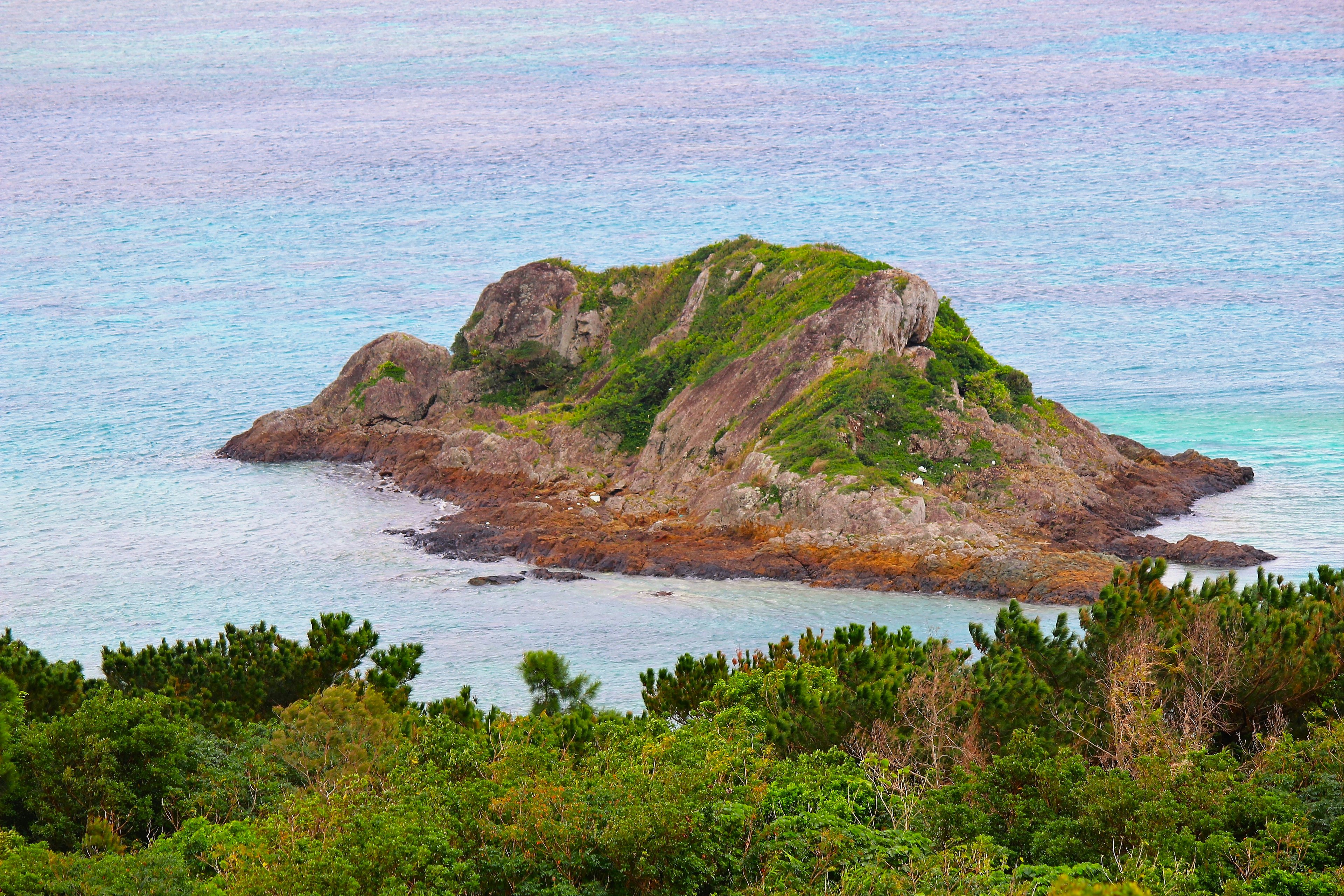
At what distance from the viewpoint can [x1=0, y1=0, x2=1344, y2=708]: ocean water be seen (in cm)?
5372

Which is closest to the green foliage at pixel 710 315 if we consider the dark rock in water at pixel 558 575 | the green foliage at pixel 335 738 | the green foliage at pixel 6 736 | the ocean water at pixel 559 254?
the ocean water at pixel 559 254

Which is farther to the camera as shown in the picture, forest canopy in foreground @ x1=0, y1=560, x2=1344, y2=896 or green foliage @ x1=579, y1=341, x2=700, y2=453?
green foliage @ x1=579, y1=341, x2=700, y2=453

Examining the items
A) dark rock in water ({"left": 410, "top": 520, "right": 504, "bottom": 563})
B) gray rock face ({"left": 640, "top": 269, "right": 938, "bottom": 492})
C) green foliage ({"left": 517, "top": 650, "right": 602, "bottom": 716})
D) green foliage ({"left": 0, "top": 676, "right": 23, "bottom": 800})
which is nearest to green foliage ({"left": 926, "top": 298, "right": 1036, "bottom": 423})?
gray rock face ({"left": 640, "top": 269, "right": 938, "bottom": 492})

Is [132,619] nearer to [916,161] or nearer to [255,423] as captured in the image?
[255,423]

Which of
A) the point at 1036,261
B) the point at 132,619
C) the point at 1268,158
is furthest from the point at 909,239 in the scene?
the point at 132,619

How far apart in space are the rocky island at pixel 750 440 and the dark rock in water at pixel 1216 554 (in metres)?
0.07

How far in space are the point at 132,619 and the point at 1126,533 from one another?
32110mm

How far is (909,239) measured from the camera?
116 m

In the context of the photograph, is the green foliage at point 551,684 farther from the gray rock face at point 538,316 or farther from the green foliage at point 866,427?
the gray rock face at point 538,316

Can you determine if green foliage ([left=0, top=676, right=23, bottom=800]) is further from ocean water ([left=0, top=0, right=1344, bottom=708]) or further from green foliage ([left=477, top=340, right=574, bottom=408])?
green foliage ([left=477, top=340, right=574, bottom=408])

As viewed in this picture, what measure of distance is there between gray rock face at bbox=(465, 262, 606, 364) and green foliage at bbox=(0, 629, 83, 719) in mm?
40174

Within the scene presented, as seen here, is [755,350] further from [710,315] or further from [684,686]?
[684,686]

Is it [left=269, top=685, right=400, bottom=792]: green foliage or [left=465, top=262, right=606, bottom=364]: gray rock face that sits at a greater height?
[left=465, top=262, right=606, bottom=364]: gray rock face

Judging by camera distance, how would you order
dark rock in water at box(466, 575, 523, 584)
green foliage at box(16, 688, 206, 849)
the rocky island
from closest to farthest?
green foliage at box(16, 688, 206, 849)
the rocky island
dark rock in water at box(466, 575, 523, 584)
